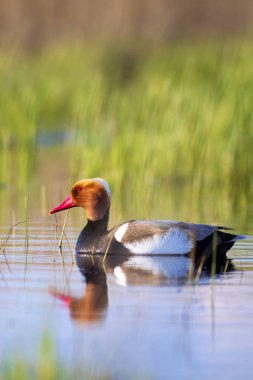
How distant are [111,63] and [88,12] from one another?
9.29 meters

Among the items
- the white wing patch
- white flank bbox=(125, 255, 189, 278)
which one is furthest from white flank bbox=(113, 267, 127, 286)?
the white wing patch

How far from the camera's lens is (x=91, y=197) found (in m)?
9.97

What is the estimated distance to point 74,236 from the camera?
10.4 m

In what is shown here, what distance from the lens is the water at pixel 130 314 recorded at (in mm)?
5664

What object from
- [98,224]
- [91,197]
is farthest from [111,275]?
[91,197]

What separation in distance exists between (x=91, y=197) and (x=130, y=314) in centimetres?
337

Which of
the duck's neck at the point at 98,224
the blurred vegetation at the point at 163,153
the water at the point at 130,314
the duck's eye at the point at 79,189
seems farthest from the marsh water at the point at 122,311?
the blurred vegetation at the point at 163,153

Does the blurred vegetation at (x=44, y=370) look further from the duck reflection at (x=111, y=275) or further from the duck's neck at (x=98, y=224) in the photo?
the duck's neck at (x=98, y=224)

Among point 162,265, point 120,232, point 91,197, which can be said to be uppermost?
point 91,197

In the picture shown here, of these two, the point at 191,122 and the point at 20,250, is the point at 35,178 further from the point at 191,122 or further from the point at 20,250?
the point at 20,250

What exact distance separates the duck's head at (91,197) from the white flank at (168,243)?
Answer: 729mm

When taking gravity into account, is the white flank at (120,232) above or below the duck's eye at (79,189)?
below

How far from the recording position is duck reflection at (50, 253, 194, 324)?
6.88 meters

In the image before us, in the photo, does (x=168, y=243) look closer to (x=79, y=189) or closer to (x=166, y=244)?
(x=166, y=244)
